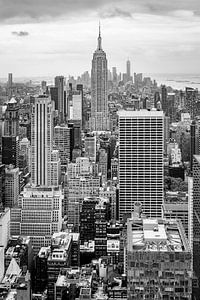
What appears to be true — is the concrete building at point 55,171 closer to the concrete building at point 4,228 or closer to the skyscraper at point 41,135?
the skyscraper at point 41,135

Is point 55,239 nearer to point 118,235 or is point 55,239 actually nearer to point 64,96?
point 118,235

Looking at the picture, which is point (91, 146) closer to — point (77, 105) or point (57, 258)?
point (77, 105)

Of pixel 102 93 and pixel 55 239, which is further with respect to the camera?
pixel 102 93

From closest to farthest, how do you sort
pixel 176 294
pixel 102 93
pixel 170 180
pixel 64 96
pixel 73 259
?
pixel 176 294
pixel 73 259
pixel 170 180
pixel 64 96
pixel 102 93

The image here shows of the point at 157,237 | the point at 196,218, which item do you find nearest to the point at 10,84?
the point at 196,218

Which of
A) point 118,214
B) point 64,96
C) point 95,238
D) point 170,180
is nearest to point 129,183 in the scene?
point 170,180

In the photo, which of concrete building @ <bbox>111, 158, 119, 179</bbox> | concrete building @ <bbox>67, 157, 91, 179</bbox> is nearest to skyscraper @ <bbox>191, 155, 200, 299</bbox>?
concrete building @ <bbox>111, 158, 119, 179</bbox>
